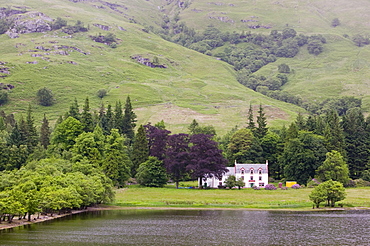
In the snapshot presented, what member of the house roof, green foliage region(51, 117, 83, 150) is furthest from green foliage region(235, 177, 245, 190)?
green foliage region(51, 117, 83, 150)

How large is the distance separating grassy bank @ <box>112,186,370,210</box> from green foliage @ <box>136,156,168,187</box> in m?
5.30

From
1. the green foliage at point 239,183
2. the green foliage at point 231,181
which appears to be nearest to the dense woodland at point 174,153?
the green foliage at point 231,181

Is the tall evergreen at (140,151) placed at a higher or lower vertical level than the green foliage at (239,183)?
higher

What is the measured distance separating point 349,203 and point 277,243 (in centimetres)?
4755

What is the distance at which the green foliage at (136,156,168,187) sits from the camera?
131750mm

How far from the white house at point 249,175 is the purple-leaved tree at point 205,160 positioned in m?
4.31

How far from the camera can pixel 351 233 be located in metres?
67.1

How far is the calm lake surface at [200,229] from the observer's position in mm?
61719

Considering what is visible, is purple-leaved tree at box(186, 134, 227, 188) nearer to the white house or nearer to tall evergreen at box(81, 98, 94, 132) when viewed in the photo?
the white house

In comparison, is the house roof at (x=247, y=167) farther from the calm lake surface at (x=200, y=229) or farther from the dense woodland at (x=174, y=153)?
the calm lake surface at (x=200, y=229)

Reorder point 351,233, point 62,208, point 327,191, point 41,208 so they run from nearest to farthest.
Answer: point 351,233
point 41,208
point 62,208
point 327,191

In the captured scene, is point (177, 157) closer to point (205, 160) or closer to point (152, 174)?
point (205, 160)

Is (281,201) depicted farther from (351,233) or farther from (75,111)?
(75,111)

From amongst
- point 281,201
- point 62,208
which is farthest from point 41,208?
point 281,201
